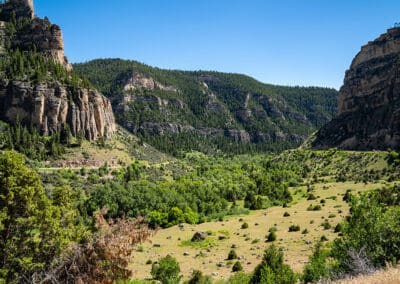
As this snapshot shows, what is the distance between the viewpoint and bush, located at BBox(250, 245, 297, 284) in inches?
892

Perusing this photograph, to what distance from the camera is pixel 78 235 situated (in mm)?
17219

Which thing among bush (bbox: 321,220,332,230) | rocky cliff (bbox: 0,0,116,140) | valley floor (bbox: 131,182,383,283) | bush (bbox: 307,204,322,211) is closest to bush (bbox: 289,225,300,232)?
valley floor (bbox: 131,182,383,283)

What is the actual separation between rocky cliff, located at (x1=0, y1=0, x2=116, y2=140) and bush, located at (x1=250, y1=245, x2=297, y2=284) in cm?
9133

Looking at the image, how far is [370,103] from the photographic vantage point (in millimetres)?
138875

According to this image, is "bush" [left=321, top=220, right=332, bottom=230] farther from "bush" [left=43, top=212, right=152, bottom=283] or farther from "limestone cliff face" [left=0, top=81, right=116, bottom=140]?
"limestone cliff face" [left=0, top=81, right=116, bottom=140]

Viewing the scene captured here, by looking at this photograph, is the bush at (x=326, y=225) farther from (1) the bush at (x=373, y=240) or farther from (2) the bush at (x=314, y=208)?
(1) the bush at (x=373, y=240)

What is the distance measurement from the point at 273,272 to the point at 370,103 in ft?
440

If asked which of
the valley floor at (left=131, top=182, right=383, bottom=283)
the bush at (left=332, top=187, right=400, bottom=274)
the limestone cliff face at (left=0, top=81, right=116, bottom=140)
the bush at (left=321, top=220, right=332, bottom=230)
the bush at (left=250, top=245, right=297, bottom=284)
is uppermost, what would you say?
the limestone cliff face at (left=0, top=81, right=116, bottom=140)

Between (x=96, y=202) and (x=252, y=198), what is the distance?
3394 cm

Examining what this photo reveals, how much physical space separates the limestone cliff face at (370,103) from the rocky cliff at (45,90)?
92273 millimetres

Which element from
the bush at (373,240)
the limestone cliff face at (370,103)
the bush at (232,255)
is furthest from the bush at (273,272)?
the limestone cliff face at (370,103)

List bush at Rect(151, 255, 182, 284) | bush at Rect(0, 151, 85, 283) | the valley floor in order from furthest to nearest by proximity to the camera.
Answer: the valley floor
bush at Rect(151, 255, 182, 284)
bush at Rect(0, 151, 85, 283)

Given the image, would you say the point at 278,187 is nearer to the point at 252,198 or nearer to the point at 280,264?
the point at 252,198

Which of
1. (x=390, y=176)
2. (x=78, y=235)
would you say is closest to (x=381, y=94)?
(x=390, y=176)
